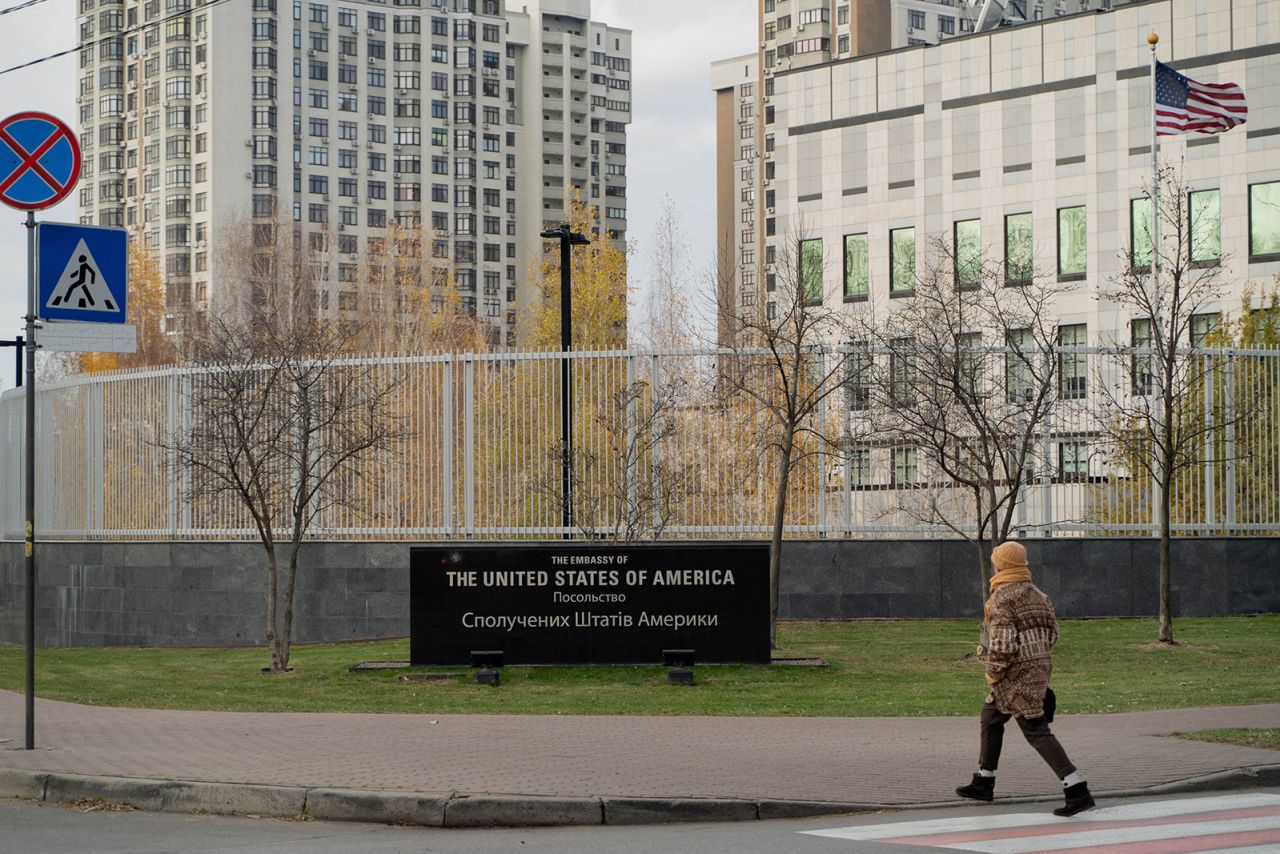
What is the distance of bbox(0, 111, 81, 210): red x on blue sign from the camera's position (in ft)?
44.8

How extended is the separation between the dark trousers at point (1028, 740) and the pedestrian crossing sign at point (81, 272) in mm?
7047

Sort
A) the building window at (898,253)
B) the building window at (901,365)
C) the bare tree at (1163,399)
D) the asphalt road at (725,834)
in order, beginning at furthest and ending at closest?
the building window at (898,253) → the building window at (901,365) → the bare tree at (1163,399) → the asphalt road at (725,834)

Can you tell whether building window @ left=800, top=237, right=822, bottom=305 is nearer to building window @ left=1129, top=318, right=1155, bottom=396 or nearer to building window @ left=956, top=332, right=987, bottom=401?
building window @ left=956, top=332, right=987, bottom=401

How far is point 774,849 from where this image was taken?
9555 millimetres

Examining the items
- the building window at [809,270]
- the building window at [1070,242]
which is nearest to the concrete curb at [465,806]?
the building window at [809,270]

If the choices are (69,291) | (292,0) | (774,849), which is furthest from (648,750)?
(292,0)

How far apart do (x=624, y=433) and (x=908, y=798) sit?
15075 mm

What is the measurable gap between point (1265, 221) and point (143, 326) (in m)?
47.5

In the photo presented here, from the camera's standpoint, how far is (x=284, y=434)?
25375mm

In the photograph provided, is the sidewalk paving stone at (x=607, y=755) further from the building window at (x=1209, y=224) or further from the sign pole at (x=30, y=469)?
the building window at (x=1209, y=224)

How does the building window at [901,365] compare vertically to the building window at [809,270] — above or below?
below

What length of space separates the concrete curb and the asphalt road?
127 millimetres

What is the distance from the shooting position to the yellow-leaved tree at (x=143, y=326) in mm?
77375

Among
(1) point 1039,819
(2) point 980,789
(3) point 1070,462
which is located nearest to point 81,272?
(2) point 980,789
